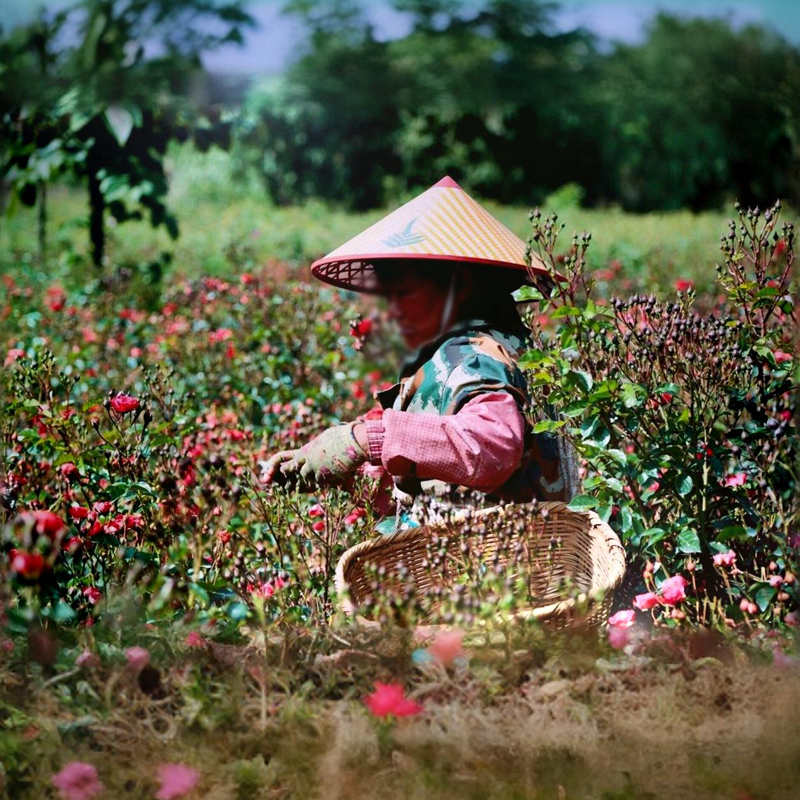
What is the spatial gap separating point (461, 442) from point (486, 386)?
157mm

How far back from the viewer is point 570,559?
2283mm

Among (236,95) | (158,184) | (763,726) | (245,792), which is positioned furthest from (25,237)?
(763,726)

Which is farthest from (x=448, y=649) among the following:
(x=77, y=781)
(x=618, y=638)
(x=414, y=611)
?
(x=77, y=781)

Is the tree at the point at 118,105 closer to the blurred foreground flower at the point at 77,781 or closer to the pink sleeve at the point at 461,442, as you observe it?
the pink sleeve at the point at 461,442

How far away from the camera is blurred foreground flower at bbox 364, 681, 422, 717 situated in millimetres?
1745

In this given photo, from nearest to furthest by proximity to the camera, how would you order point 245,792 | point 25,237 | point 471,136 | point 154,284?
point 245,792, point 471,136, point 154,284, point 25,237

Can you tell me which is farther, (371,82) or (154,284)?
(154,284)

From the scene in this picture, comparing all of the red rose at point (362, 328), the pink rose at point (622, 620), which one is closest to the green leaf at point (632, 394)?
the pink rose at point (622, 620)

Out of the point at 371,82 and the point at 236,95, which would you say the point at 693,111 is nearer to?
the point at 371,82

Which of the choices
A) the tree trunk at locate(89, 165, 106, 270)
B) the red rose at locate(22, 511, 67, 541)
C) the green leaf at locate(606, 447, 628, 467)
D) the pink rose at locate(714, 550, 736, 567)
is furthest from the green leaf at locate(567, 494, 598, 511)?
the tree trunk at locate(89, 165, 106, 270)

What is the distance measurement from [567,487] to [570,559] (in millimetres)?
261

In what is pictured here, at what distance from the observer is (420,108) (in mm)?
2811

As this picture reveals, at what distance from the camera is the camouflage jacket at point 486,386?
227 centimetres

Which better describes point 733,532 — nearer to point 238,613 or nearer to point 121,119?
point 238,613
